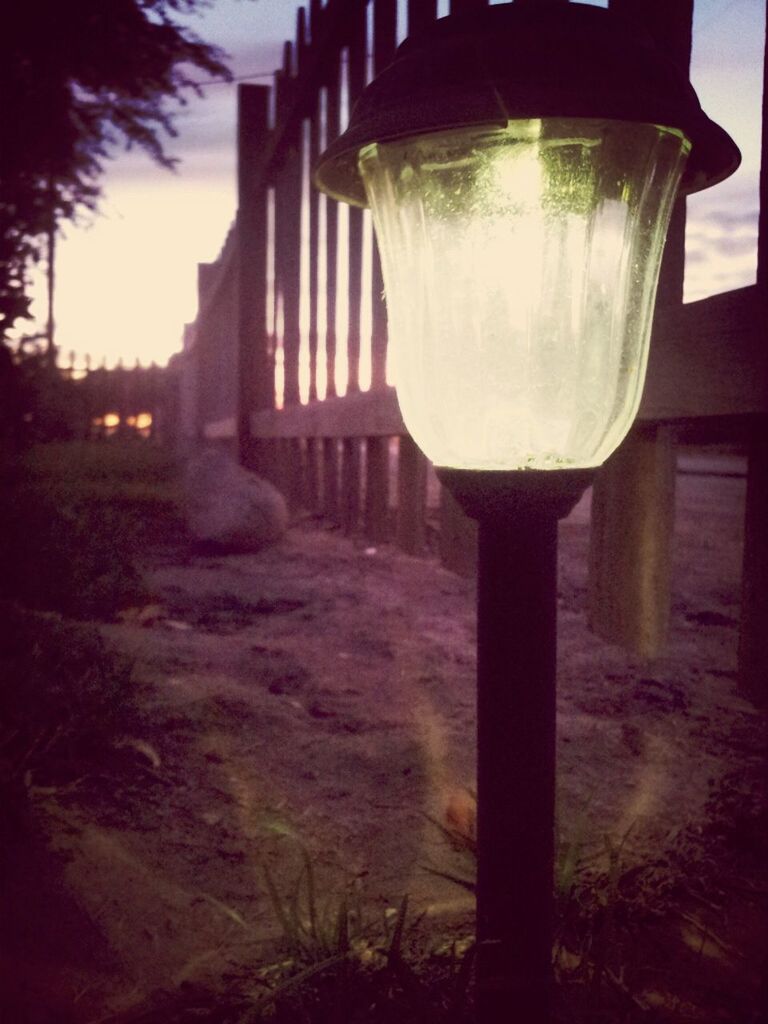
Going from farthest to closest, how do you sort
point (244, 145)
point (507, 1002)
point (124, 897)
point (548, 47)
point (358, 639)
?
point (244, 145), point (358, 639), point (124, 897), point (507, 1002), point (548, 47)

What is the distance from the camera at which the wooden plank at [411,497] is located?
3657mm

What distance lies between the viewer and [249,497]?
4973 mm

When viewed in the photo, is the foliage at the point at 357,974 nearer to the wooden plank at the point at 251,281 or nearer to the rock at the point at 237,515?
the rock at the point at 237,515

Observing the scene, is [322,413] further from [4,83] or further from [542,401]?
[542,401]

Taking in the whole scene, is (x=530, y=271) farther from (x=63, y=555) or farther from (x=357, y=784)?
(x=63, y=555)

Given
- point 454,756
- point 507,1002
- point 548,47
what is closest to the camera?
point 548,47

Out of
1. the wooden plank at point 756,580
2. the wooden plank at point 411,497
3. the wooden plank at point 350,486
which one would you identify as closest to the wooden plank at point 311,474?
the wooden plank at point 350,486

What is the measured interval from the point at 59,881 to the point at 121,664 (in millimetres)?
973

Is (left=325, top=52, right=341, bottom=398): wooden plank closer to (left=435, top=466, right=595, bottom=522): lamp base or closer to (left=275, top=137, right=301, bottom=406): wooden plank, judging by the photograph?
(left=275, top=137, right=301, bottom=406): wooden plank

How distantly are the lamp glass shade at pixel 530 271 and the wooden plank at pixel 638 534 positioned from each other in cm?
96

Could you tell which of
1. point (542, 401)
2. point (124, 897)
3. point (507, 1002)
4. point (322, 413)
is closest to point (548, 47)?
point (542, 401)

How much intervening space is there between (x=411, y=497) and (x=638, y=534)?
1.87 m

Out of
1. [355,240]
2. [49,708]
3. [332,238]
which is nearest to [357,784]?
[49,708]

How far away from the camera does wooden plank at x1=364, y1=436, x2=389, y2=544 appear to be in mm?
4137
